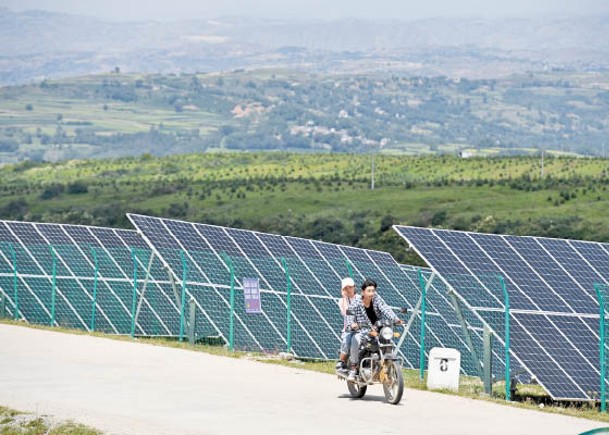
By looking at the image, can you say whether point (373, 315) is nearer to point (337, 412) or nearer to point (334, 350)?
point (337, 412)

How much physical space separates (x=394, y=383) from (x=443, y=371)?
3.24 m

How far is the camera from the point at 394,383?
2597 centimetres

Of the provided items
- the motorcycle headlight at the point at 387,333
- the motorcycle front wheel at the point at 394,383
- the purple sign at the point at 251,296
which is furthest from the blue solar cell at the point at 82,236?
the motorcycle headlight at the point at 387,333

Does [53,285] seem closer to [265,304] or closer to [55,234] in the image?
[265,304]

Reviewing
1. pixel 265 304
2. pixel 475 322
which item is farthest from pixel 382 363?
pixel 265 304

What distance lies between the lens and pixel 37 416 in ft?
79.7

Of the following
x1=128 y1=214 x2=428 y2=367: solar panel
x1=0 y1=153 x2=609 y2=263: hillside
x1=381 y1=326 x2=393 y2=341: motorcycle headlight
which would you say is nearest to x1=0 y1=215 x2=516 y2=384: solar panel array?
x1=128 y1=214 x2=428 y2=367: solar panel

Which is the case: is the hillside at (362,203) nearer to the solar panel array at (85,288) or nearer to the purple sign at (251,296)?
the solar panel array at (85,288)

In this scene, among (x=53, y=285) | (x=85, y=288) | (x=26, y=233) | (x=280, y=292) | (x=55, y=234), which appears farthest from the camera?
(x=55, y=234)

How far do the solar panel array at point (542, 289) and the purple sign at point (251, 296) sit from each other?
16.6ft

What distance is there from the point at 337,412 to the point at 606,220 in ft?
318

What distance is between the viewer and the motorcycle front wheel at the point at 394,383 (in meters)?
25.8

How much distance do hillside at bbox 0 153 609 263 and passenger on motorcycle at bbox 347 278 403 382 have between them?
73.2m

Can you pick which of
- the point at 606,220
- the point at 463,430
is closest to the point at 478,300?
the point at 463,430
